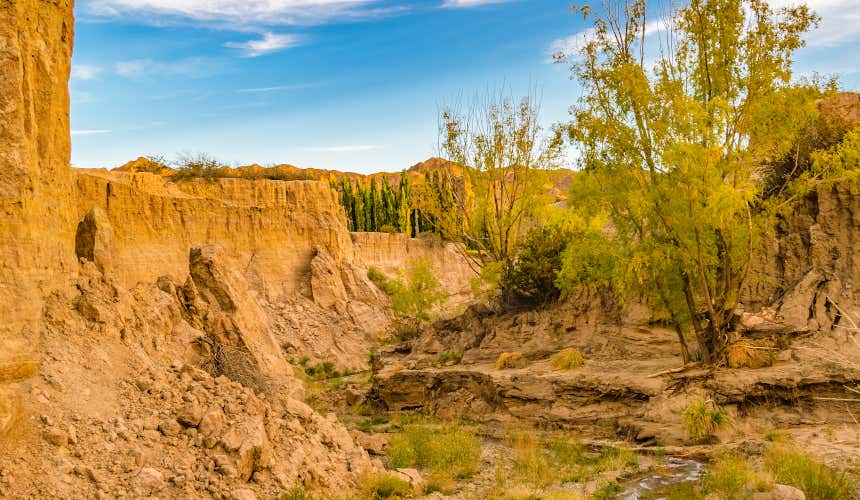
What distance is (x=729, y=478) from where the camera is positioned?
459 inches

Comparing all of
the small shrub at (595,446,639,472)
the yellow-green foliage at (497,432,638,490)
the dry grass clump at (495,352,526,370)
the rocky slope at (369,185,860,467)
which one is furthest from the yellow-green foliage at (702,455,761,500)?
the dry grass clump at (495,352,526,370)

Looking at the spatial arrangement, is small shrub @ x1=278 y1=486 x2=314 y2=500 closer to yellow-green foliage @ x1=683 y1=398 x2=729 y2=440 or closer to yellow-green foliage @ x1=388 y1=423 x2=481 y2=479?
yellow-green foliage @ x1=388 y1=423 x2=481 y2=479

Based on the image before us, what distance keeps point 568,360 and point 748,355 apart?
4.61m

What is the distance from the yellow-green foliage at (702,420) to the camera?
1475 centimetres

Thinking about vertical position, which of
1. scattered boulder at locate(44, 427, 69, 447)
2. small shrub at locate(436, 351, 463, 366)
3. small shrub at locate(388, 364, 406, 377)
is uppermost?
scattered boulder at locate(44, 427, 69, 447)

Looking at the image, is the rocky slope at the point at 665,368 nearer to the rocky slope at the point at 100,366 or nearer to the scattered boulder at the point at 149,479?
the rocky slope at the point at 100,366

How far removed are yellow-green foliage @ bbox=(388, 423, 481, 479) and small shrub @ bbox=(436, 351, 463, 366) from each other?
7.55m

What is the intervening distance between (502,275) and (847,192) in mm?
10875

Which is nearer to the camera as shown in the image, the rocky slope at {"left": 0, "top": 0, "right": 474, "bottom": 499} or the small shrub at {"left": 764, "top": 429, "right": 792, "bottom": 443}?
the rocky slope at {"left": 0, "top": 0, "right": 474, "bottom": 499}

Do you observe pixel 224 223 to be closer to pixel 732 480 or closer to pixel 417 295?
pixel 417 295

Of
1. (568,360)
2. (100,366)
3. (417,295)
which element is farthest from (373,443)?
(417,295)

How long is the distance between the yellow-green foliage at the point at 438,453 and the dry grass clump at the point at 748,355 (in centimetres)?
605

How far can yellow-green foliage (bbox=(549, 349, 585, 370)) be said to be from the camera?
19.2 metres

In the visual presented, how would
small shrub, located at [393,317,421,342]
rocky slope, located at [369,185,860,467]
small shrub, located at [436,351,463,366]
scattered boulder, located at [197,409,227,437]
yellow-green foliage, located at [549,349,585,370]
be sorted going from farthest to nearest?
small shrub, located at [393,317,421,342] < small shrub, located at [436,351,463,366] < yellow-green foliage, located at [549,349,585,370] < rocky slope, located at [369,185,860,467] < scattered boulder, located at [197,409,227,437]
